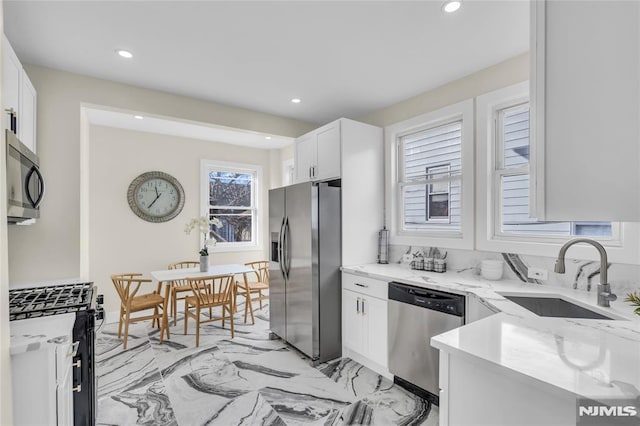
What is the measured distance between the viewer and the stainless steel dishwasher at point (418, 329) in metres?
2.14

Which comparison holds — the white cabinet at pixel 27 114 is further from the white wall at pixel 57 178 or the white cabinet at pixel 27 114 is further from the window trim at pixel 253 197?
the window trim at pixel 253 197

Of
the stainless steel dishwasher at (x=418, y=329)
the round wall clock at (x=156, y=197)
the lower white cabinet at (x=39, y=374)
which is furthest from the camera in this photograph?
the round wall clock at (x=156, y=197)

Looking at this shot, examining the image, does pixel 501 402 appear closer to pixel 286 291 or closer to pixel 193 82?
pixel 286 291

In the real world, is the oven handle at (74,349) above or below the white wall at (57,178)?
below

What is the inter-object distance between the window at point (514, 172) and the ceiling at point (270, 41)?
0.48 metres

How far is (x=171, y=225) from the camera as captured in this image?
4.55 metres

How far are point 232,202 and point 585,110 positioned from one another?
4.93 meters

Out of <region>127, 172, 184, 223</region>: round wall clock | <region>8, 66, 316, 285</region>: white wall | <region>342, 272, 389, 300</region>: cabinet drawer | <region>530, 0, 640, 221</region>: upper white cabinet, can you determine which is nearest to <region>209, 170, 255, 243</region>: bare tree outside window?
<region>127, 172, 184, 223</region>: round wall clock

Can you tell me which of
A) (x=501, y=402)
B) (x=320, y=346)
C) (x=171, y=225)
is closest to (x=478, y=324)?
(x=501, y=402)

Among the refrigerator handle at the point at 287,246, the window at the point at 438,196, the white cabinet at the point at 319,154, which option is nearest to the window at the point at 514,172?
the window at the point at 438,196

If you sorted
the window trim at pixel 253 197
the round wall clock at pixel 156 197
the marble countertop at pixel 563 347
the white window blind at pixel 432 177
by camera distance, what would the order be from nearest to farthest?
the marble countertop at pixel 563 347 → the white window blind at pixel 432 177 → the round wall clock at pixel 156 197 → the window trim at pixel 253 197

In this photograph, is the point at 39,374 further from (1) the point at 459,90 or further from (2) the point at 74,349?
(1) the point at 459,90

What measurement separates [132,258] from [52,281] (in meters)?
1.86
